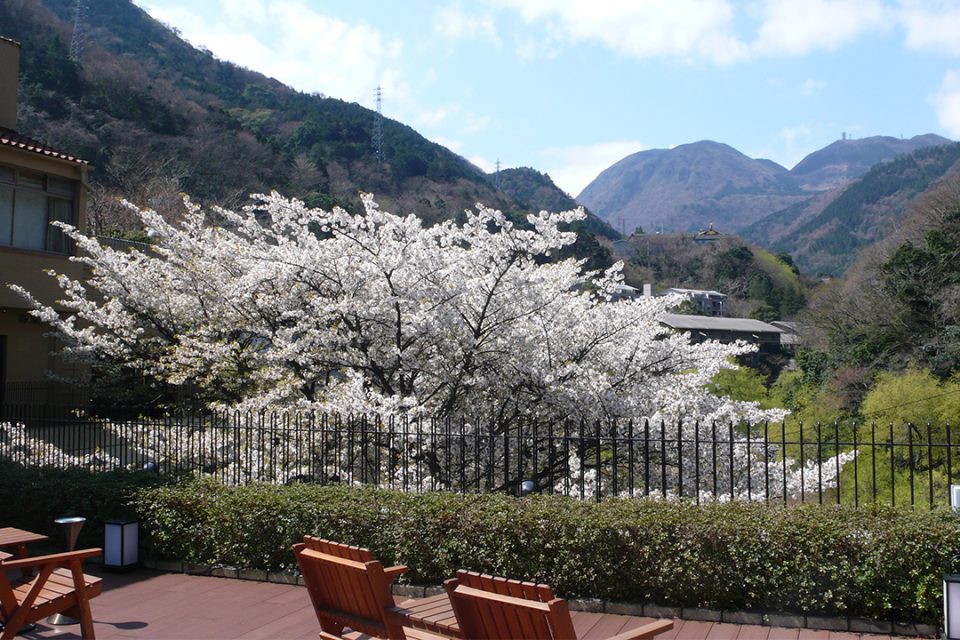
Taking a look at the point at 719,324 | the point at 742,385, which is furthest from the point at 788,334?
the point at 742,385

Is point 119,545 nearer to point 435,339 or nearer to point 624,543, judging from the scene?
point 435,339

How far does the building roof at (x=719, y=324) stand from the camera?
64.0 m

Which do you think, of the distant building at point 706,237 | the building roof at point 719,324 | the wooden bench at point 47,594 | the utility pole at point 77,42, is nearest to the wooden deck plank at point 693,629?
the wooden bench at point 47,594

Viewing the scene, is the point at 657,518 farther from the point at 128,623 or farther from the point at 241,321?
the point at 241,321

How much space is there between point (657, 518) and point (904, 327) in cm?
3757

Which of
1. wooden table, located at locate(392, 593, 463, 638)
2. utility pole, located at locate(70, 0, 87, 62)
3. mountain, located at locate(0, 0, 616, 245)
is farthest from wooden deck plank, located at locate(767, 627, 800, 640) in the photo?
utility pole, located at locate(70, 0, 87, 62)

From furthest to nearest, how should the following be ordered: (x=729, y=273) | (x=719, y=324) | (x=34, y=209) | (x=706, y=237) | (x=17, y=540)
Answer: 1. (x=706, y=237)
2. (x=729, y=273)
3. (x=719, y=324)
4. (x=34, y=209)
5. (x=17, y=540)

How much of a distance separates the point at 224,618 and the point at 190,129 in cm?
5683

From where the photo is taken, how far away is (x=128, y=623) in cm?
631

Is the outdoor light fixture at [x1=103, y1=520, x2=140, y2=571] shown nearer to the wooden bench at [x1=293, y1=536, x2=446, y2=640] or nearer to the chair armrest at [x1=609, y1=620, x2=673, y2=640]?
the wooden bench at [x1=293, y1=536, x2=446, y2=640]

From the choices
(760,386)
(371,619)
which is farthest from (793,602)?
(760,386)

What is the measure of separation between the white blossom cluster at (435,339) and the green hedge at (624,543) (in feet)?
5.86

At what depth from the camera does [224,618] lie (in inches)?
254

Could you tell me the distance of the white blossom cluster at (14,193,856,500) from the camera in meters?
10.5
